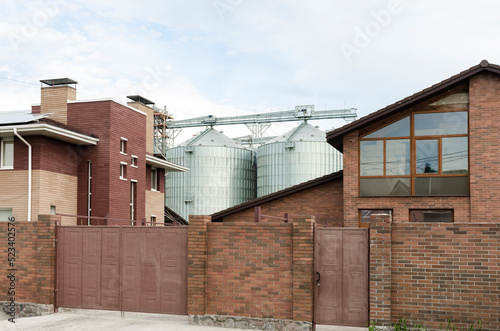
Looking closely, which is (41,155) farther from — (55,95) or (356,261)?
(356,261)

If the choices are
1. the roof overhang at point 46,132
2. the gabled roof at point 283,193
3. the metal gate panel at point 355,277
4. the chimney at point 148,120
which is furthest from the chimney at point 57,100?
the metal gate panel at point 355,277

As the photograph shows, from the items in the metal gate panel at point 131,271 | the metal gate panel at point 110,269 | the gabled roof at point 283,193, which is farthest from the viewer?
the gabled roof at point 283,193

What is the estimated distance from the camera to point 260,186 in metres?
41.2

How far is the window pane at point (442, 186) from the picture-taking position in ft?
58.0

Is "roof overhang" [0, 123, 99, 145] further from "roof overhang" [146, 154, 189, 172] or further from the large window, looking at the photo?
the large window

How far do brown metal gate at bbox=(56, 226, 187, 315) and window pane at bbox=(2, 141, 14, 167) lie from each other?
353 inches

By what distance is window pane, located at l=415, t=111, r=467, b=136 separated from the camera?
17797 millimetres

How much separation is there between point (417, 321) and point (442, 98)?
926 centimetres

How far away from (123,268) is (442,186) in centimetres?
1083

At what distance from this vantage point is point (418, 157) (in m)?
18.1

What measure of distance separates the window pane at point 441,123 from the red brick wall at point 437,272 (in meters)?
7.69

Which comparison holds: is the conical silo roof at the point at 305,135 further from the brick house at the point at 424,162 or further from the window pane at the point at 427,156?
the window pane at the point at 427,156

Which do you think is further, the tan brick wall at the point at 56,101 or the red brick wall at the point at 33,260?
the tan brick wall at the point at 56,101

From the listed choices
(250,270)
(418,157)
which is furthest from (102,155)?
(250,270)
